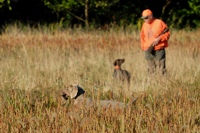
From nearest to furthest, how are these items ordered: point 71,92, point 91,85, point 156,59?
point 71,92, point 91,85, point 156,59

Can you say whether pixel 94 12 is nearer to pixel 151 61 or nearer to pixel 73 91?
pixel 151 61

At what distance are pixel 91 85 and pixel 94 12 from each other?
1661cm

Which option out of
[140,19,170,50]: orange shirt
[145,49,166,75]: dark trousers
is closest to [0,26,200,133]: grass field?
[145,49,166,75]: dark trousers

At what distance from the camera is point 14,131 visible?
233 inches

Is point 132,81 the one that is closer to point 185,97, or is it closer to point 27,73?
point 27,73

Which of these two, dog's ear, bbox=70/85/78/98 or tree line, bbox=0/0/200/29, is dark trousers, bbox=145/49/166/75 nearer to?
dog's ear, bbox=70/85/78/98

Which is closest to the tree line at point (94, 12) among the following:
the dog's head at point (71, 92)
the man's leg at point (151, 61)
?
the man's leg at point (151, 61)

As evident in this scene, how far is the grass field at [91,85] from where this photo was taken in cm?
612

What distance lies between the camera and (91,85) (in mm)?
9547

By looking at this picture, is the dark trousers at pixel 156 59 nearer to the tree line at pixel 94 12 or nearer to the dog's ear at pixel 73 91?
the dog's ear at pixel 73 91

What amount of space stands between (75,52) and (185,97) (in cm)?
818

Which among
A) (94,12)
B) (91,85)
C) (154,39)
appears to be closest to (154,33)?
(154,39)

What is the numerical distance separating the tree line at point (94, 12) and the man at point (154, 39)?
12004 millimetres

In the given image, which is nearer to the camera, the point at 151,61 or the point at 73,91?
the point at 73,91
